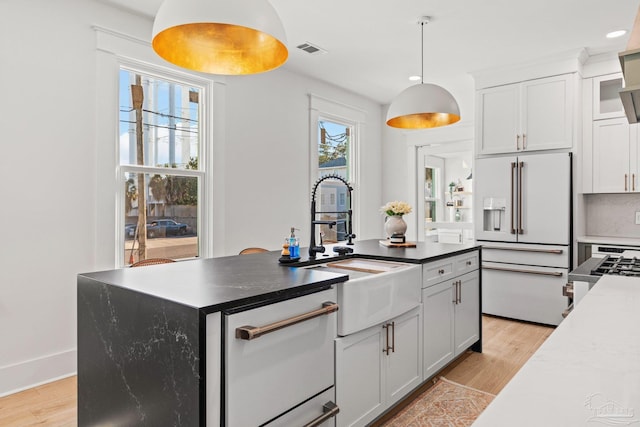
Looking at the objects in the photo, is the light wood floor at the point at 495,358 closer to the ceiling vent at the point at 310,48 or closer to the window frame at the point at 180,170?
the window frame at the point at 180,170

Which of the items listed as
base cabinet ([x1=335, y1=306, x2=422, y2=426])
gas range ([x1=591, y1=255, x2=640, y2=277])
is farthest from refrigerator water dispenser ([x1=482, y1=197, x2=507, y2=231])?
base cabinet ([x1=335, y1=306, x2=422, y2=426])

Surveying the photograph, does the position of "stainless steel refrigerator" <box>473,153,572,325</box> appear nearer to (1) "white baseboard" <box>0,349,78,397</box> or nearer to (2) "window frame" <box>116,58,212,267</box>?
(2) "window frame" <box>116,58,212,267</box>

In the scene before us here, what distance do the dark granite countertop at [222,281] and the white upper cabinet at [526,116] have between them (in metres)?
2.96

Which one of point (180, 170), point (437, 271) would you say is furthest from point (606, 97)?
point (180, 170)

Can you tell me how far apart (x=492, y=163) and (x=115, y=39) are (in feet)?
12.2

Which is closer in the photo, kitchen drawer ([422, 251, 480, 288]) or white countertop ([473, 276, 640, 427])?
white countertop ([473, 276, 640, 427])

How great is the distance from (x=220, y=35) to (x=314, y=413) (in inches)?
66.5

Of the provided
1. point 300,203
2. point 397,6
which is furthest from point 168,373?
point 300,203

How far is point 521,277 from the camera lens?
13.9 feet

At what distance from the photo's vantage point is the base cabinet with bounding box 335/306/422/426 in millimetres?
1904

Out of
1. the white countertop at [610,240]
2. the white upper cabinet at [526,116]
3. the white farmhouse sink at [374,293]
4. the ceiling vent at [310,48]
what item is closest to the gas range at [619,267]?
the white farmhouse sink at [374,293]

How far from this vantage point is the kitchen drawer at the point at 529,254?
13.1 ft

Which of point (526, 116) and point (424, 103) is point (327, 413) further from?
point (526, 116)

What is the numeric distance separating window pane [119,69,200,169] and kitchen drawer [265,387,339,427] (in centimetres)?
248
